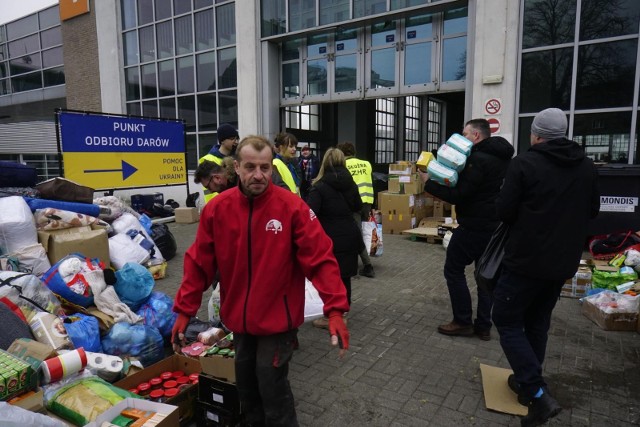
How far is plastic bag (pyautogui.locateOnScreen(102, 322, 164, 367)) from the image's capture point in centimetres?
337

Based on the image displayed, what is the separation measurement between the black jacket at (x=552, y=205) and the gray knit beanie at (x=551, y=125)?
0.14 ft

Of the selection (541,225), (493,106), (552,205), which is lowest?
(541,225)

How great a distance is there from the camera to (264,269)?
6.81 ft

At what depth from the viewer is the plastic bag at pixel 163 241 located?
702cm

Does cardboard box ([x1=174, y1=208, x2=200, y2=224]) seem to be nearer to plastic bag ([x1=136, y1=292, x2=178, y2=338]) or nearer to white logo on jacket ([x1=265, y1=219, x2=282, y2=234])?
plastic bag ([x1=136, y1=292, x2=178, y2=338])

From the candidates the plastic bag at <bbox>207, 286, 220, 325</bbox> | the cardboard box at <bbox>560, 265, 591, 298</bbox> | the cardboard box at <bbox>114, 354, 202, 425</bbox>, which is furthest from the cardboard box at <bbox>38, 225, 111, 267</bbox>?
the cardboard box at <bbox>560, 265, 591, 298</bbox>

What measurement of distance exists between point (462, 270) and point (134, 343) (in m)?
2.84

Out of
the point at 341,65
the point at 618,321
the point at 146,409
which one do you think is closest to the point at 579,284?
the point at 618,321

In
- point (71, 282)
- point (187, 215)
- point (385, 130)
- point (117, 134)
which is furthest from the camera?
point (385, 130)

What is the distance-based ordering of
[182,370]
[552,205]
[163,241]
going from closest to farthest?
1. [552,205]
2. [182,370]
3. [163,241]

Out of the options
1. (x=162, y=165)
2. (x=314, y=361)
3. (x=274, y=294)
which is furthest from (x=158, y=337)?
(x=162, y=165)

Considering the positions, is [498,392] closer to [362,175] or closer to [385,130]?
[362,175]

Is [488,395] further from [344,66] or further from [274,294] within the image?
[344,66]

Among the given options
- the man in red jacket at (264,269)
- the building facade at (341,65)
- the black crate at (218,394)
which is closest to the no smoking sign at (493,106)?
the building facade at (341,65)
